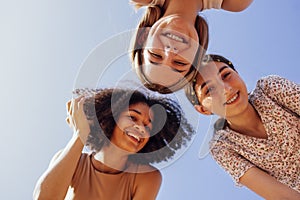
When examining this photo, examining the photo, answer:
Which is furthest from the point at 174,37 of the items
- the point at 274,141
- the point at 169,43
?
the point at 274,141

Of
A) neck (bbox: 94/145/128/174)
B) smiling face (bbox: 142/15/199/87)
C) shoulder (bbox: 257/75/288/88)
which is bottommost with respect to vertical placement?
neck (bbox: 94/145/128/174)

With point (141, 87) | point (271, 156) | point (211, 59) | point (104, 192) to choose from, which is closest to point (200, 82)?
point (211, 59)

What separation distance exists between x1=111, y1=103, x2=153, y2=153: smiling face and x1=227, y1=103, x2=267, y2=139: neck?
0.31 meters

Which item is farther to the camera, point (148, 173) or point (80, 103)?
point (148, 173)

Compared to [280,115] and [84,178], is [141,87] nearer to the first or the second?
[84,178]

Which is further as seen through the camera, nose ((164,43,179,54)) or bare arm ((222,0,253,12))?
bare arm ((222,0,253,12))

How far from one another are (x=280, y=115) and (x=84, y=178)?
729 millimetres

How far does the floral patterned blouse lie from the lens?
1.56 metres

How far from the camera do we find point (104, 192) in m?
1.48

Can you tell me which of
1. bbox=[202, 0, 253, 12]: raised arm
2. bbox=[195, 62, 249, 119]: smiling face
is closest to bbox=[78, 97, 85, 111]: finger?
bbox=[195, 62, 249, 119]: smiling face

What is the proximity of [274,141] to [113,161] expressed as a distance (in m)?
0.58

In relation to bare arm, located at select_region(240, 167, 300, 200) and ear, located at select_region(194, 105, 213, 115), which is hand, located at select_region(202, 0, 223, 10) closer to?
ear, located at select_region(194, 105, 213, 115)

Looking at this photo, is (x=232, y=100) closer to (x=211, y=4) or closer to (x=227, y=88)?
(x=227, y=88)

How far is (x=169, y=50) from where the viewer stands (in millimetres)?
1335
